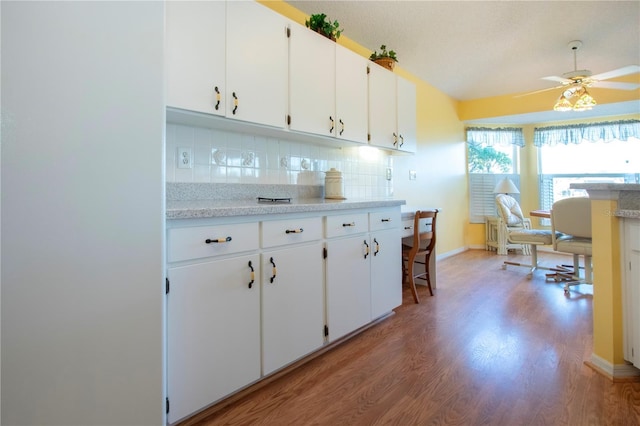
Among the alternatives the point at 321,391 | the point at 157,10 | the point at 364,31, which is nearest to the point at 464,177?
the point at 364,31

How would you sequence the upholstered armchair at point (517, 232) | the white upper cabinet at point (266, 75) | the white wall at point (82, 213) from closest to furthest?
the white wall at point (82, 213) → the white upper cabinet at point (266, 75) → the upholstered armchair at point (517, 232)

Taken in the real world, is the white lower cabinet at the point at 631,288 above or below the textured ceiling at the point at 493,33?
below

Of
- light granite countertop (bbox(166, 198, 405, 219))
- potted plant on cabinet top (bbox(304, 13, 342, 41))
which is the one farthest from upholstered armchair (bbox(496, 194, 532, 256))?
potted plant on cabinet top (bbox(304, 13, 342, 41))

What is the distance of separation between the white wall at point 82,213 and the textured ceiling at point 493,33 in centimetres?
223

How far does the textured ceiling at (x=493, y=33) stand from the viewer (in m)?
2.83

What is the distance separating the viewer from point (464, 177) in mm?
5711

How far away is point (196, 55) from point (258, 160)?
2.62ft

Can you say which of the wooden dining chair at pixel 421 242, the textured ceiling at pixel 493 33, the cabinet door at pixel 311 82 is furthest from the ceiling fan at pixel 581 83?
the cabinet door at pixel 311 82

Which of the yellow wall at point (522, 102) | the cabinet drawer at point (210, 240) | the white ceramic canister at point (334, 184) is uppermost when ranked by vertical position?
the yellow wall at point (522, 102)

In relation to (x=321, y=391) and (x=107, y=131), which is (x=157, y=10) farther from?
(x=321, y=391)

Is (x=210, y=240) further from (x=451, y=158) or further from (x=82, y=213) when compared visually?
(x=451, y=158)

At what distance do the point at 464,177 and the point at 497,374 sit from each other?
449 cm

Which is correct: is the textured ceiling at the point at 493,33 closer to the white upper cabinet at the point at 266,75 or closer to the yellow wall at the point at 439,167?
the yellow wall at the point at 439,167

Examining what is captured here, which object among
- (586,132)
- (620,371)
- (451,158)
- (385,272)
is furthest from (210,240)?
(586,132)
